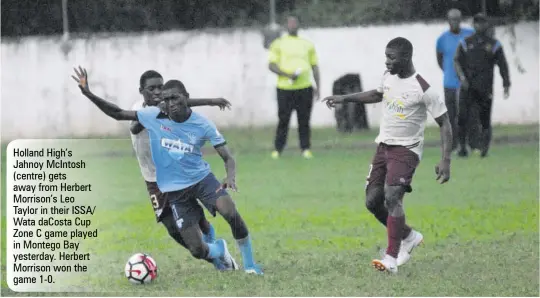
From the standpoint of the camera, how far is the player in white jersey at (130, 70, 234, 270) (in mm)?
8852

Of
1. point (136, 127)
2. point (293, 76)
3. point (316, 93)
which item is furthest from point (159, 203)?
point (316, 93)

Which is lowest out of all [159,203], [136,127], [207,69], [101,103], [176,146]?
[207,69]

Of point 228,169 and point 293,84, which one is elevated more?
point 228,169

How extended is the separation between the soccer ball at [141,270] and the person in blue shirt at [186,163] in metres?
0.31

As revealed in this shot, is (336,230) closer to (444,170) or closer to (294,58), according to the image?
(444,170)

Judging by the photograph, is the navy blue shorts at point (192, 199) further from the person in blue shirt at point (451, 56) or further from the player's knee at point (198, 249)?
the person in blue shirt at point (451, 56)

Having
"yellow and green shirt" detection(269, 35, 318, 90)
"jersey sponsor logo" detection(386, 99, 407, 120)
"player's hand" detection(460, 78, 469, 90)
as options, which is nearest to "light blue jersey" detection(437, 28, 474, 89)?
"player's hand" detection(460, 78, 469, 90)

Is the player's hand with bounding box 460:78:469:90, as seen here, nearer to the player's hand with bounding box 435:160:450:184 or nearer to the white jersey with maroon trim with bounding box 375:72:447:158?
the white jersey with maroon trim with bounding box 375:72:447:158

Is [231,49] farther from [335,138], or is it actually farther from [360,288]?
[360,288]

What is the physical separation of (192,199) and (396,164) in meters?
1.45

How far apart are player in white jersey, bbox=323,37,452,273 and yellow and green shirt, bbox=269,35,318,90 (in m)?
7.24

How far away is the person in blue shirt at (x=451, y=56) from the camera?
15422 mm

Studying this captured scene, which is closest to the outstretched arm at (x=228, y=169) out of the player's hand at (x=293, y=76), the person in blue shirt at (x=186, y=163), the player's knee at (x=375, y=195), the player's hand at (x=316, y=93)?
the person in blue shirt at (x=186, y=163)

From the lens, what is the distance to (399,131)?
8.73 meters
